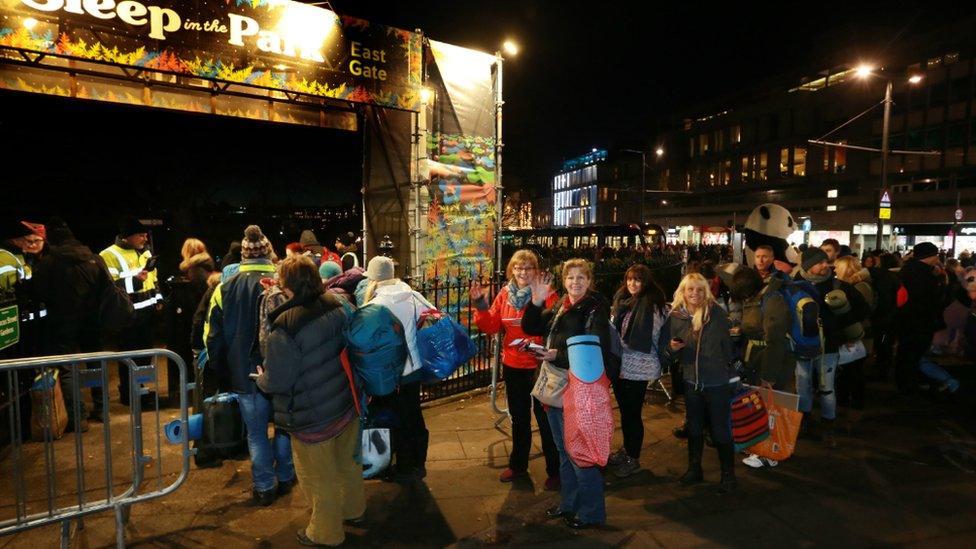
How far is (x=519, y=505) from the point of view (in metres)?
4.08

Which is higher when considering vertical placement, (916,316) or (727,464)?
(916,316)

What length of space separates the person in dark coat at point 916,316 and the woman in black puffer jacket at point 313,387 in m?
7.04

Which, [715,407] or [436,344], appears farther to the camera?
[715,407]

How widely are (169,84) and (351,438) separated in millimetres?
6259

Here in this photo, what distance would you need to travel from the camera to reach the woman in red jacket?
4.34 metres

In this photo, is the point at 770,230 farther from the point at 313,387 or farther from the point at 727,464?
the point at 313,387

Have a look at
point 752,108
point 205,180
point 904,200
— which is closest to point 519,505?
point 205,180

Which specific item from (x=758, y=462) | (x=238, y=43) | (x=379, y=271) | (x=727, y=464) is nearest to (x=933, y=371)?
(x=758, y=462)

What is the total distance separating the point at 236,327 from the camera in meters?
4.04

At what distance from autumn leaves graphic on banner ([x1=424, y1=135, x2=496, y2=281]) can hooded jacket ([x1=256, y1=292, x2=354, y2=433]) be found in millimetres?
4267

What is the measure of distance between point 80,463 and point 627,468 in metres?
3.91

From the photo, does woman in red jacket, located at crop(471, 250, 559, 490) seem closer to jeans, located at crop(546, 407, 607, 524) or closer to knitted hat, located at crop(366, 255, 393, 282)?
jeans, located at crop(546, 407, 607, 524)

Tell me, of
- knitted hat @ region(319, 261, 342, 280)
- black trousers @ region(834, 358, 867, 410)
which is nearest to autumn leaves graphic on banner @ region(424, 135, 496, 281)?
knitted hat @ region(319, 261, 342, 280)

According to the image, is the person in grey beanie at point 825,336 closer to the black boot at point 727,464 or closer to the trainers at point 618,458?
the black boot at point 727,464
